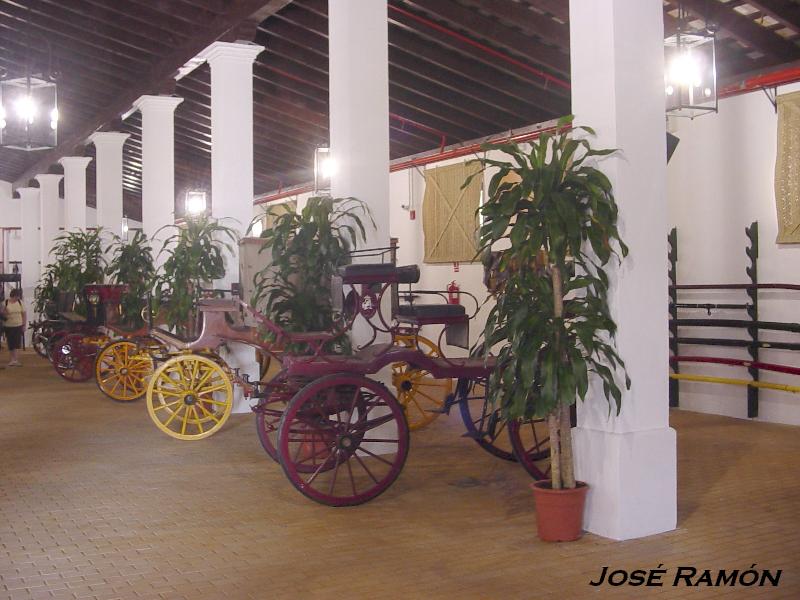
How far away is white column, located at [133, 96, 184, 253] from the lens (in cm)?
1188

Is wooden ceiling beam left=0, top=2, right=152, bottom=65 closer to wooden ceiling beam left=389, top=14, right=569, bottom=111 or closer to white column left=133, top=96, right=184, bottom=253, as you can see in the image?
white column left=133, top=96, right=184, bottom=253

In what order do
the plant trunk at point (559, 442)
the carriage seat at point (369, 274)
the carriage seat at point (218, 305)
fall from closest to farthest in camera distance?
the plant trunk at point (559, 442)
the carriage seat at point (369, 274)
the carriage seat at point (218, 305)

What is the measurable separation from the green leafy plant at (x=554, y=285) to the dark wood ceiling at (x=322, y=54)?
4165 mm

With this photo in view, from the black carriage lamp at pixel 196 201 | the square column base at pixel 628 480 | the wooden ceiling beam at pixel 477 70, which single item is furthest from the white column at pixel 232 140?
the black carriage lamp at pixel 196 201

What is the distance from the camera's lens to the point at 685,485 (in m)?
6.09

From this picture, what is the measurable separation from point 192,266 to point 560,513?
5457 mm

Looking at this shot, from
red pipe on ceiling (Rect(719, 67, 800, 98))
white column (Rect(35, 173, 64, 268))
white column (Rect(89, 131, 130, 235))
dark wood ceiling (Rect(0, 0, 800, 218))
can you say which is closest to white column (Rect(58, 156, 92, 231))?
dark wood ceiling (Rect(0, 0, 800, 218))

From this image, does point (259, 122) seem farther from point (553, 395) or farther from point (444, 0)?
point (553, 395)

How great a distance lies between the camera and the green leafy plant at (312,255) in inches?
282

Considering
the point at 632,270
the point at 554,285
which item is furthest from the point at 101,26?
the point at 632,270

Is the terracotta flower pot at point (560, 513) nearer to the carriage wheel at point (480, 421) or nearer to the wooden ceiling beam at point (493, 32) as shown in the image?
the carriage wheel at point (480, 421)

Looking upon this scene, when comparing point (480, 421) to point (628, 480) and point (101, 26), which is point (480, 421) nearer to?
point (628, 480)

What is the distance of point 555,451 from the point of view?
4824mm

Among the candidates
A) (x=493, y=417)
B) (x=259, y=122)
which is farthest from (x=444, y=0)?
(x=259, y=122)
